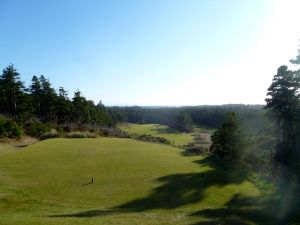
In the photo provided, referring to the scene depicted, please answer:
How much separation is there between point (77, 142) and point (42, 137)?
929cm

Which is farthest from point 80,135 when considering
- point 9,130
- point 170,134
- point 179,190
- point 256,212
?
point 170,134

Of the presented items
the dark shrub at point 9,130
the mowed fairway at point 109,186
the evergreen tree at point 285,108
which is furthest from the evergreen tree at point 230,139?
the dark shrub at point 9,130

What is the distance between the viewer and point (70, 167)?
3866cm

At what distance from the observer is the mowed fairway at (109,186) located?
75.0 feet

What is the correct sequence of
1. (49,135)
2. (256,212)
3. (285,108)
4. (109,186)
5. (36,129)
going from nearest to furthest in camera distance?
(256,212), (109,186), (285,108), (49,135), (36,129)

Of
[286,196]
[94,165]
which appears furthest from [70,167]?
[286,196]

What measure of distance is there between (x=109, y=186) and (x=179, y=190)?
6.89 metres

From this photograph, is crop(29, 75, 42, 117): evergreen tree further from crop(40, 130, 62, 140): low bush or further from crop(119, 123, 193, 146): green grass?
crop(119, 123, 193, 146): green grass

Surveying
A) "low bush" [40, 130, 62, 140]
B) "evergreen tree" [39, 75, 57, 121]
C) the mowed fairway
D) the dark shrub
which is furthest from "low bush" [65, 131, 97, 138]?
"evergreen tree" [39, 75, 57, 121]

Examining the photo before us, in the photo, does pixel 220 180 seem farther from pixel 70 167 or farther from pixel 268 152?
pixel 70 167

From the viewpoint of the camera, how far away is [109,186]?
33.0m

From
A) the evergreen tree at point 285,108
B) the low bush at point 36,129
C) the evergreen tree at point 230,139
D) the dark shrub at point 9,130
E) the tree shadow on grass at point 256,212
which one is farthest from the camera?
the low bush at point 36,129

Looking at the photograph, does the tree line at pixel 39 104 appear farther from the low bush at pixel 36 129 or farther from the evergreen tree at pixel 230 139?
the evergreen tree at pixel 230 139

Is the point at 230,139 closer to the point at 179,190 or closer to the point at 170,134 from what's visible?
the point at 179,190
